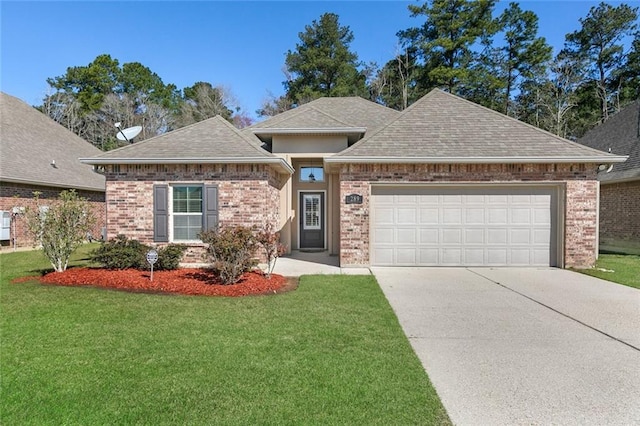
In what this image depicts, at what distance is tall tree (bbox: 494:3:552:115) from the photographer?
88.0 feet

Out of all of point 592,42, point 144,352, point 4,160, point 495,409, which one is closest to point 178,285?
point 144,352

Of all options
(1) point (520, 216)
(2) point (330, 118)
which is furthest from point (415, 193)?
(2) point (330, 118)

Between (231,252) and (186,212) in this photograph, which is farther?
(186,212)

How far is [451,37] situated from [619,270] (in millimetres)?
23769

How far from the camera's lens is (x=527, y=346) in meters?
4.12

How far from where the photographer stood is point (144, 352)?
148 inches

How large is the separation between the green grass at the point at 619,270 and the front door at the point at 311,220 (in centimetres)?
793

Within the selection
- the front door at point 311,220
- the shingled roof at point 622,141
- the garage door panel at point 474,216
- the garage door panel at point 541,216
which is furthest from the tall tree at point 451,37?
the garage door panel at point 474,216

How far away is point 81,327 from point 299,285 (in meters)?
3.77

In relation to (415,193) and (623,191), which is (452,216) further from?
(623,191)

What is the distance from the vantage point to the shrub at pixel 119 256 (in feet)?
26.2

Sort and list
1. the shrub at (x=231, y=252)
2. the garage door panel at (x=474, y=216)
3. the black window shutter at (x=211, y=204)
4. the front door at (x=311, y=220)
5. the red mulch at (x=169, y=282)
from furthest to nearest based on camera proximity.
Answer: the front door at (x=311, y=220)
the black window shutter at (x=211, y=204)
the garage door panel at (x=474, y=216)
the shrub at (x=231, y=252)
the red mulch at (x=169, y=282)

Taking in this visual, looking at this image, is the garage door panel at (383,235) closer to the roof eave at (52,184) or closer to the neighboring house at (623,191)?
the neighboring house at (623,191)

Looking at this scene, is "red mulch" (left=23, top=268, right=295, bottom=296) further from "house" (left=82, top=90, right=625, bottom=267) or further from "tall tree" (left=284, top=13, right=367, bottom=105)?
"tall tree" (left=284, top=13, right=367, bottom=105)
